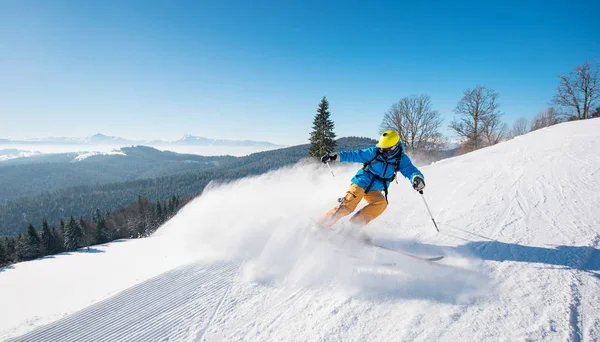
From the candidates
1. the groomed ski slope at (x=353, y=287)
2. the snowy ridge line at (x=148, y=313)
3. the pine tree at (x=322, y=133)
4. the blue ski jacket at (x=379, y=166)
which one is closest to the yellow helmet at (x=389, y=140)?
the blue ski jacket at (x=379, y=166)

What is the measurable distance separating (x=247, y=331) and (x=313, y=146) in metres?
25.0

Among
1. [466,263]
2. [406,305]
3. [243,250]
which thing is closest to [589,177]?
[466,263]

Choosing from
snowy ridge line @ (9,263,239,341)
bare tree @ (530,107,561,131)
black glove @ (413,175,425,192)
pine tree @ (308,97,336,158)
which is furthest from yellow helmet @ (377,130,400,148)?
bare tree @ (530,107,561,131)

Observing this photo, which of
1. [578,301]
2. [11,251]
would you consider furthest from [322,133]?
[11,251]

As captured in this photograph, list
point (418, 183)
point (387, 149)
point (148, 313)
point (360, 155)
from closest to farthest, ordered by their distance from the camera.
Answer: point (148, 313) < point (418, 183) < point (387, 149) < point (360, 155)

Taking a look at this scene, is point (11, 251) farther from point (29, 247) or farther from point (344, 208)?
point (344, 208)

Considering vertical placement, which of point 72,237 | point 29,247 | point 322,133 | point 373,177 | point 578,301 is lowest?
point 29,247

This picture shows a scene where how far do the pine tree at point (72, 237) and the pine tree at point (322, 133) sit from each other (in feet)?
138

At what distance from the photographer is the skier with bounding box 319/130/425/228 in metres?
4.68

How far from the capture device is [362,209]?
4762mm

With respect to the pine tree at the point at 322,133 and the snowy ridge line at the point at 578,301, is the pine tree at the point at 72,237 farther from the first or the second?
the snowy ridge line at the point at 578,301

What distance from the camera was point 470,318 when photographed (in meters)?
2.40

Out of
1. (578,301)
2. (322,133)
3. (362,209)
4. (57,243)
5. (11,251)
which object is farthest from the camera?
(57,243)

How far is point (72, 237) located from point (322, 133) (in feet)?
144
